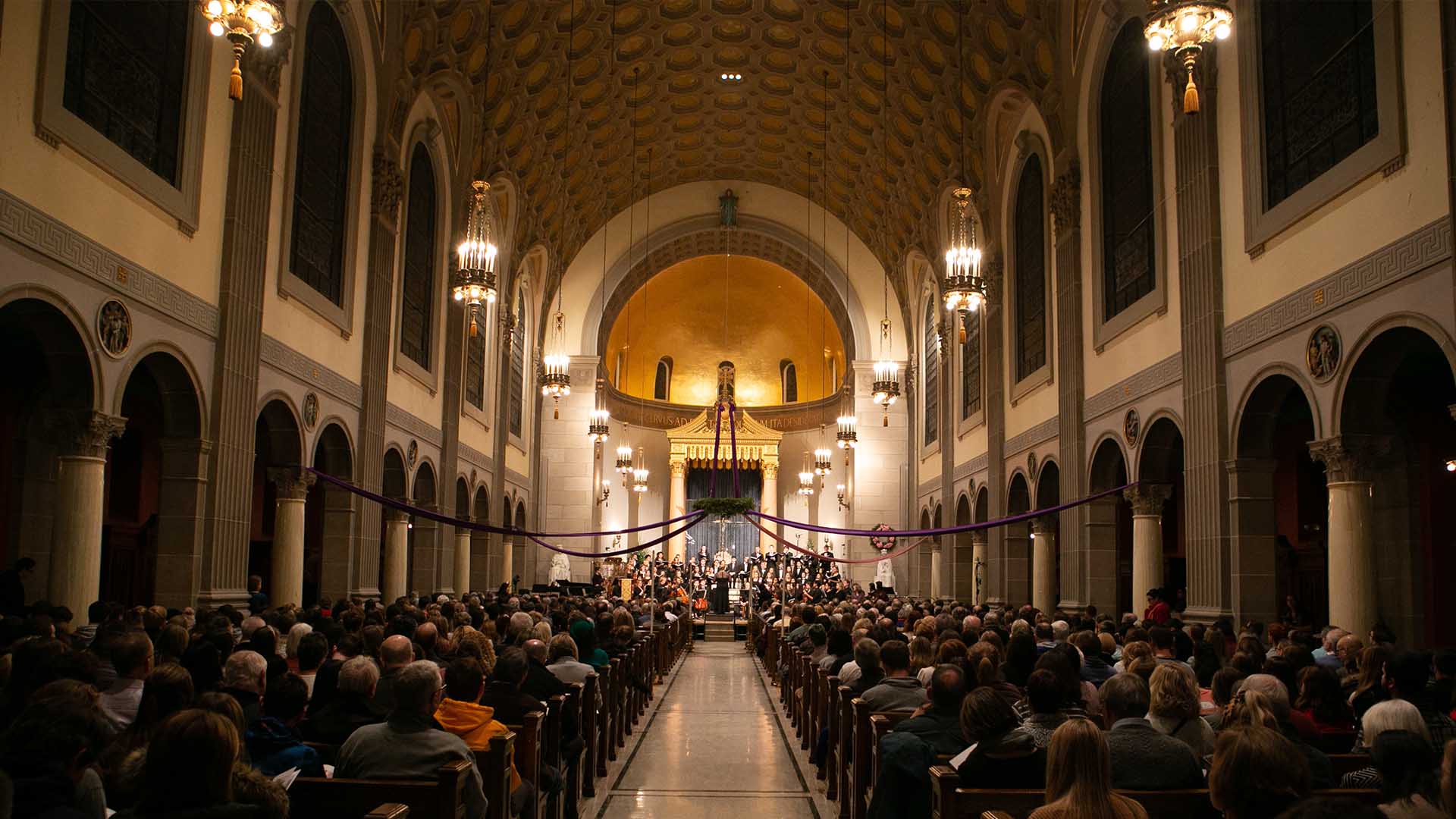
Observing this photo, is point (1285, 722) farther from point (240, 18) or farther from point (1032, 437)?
point (1032, 437)

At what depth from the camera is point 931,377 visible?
107 feet

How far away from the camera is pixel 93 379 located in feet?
35.2

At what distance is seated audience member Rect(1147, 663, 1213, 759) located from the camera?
215 inches

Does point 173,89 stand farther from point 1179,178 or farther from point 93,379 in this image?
point 1179,178

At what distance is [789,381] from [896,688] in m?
36.6

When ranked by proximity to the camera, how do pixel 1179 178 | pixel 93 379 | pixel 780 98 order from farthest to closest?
pixel 780 98
pixel 1179 178
pixel 93 379

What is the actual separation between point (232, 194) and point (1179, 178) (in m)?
12.1

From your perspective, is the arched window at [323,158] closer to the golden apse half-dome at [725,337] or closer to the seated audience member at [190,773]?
the seated audience member at [190,773]

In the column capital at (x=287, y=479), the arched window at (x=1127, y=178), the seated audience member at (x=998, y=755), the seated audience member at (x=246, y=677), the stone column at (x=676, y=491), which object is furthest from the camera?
the stone column at (x=676, y=491)

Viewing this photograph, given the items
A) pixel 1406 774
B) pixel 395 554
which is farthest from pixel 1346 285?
pixel 395 554

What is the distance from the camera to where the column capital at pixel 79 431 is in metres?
10.8

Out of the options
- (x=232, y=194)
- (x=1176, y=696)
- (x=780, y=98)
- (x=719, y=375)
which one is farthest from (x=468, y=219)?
(x=719, y=375)

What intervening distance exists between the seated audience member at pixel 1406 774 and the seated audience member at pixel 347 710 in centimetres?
451

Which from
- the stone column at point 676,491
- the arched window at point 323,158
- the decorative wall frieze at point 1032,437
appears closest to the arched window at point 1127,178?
the decorative wall frieze at point 1032,437
